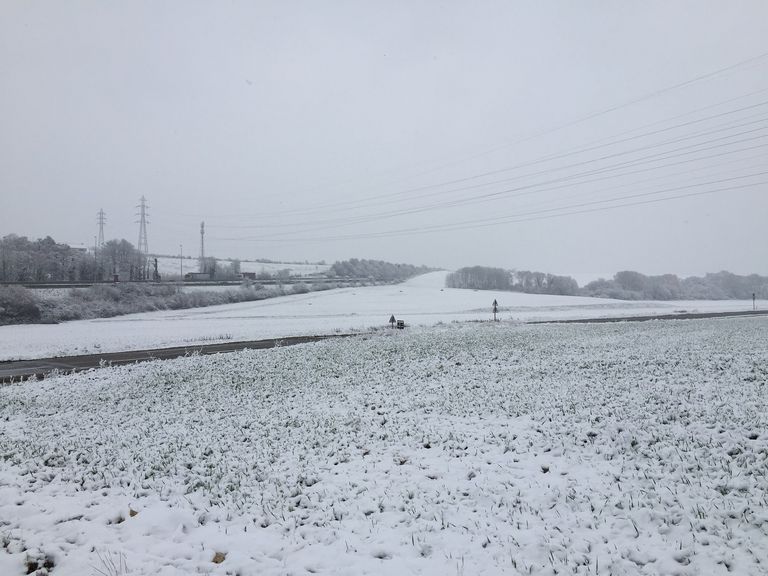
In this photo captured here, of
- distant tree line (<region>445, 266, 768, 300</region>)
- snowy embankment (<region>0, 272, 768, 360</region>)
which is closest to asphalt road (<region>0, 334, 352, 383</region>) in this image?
snowy embankment (<region>0, 272, 768, 360</region>)

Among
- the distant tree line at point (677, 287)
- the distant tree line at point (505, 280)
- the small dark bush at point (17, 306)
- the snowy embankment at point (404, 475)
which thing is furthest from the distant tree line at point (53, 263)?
the distant tree line at point (677, 287)

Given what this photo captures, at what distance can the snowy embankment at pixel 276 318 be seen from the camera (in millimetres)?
32250

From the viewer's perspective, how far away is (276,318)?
5488cm

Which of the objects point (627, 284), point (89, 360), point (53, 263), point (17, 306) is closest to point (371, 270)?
point (627, 284)

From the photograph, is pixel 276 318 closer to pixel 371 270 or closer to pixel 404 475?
pixel 404 475

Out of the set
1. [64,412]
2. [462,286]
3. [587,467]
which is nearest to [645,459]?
[587,467]

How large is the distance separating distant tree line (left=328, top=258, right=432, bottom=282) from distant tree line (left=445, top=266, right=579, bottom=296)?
18.2 meters

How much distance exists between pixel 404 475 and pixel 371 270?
135 m

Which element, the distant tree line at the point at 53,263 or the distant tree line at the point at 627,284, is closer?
the distant tree line at the point at 53,263

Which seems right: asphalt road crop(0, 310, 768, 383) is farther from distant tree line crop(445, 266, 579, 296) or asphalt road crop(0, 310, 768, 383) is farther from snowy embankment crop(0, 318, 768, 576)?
distant tree line crop(445, 266, 579, 296)

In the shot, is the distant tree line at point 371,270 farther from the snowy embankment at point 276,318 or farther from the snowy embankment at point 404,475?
the snowy embankment at point 404,475

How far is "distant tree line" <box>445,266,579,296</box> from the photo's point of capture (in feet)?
431

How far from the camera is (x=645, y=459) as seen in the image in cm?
758

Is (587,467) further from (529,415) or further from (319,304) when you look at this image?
(319,304)
